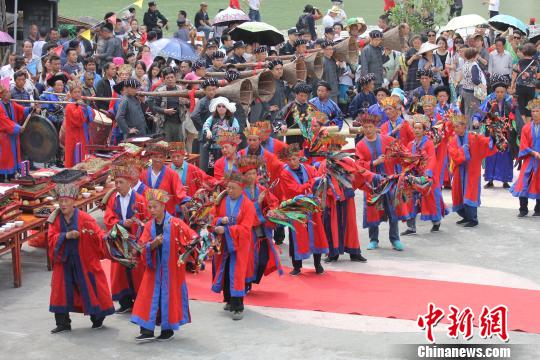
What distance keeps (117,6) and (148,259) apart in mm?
24133

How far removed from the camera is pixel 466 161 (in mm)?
13750

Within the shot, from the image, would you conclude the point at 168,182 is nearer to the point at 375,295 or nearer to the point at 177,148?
the point at 177,148

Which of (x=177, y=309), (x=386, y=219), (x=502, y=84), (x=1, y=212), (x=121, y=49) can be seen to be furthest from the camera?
(x=121, y=49)

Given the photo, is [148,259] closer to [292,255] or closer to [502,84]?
[292,255]

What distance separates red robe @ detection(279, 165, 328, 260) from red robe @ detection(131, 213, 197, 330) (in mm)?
2076

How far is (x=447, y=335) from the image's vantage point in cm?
950

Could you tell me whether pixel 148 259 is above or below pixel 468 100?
below

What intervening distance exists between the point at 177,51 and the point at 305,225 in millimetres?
8507

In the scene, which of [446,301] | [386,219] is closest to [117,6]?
[386,219]

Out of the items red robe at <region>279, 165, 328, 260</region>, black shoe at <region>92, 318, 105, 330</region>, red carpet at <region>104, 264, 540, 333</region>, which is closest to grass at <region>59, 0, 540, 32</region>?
red robe at <region>279, 165, 328, 260</region>

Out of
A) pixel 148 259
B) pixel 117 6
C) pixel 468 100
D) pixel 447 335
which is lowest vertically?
pixel 447 335

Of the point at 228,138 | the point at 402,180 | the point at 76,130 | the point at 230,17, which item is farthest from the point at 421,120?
the point at 230,17

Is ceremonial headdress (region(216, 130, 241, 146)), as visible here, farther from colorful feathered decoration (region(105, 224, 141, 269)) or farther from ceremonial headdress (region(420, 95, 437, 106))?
ceremonial headdress (region(420, 95, 437, 106))

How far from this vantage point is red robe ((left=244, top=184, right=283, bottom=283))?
1055cm
